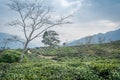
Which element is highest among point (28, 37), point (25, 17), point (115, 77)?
point (25, 17)

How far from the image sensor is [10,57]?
1489 inches

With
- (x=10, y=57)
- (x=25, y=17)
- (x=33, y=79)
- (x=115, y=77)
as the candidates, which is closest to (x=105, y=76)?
(x=115, y=77)

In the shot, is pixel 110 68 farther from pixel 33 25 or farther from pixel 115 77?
pixel 33 25

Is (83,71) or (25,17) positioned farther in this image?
(25,17)

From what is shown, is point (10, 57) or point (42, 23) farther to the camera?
point (42, 23)

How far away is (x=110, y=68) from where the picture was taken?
21.8 metres

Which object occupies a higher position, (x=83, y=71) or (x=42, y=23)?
(x=42, y=23)

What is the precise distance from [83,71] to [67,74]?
1.60 metres

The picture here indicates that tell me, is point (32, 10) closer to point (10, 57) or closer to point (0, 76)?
point (10, 57)

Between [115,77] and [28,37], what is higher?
[28,37]

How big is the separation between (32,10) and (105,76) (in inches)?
967

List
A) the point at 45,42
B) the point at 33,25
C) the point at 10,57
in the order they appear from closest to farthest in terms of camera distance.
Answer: the point at 10,57 → the point at 33,25 → the point at 45,42

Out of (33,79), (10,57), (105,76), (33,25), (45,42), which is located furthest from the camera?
(45,42)

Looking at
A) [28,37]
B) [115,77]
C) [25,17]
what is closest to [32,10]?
[25,17]
